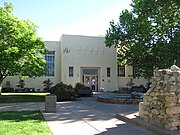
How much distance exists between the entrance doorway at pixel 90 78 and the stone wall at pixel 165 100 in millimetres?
27199

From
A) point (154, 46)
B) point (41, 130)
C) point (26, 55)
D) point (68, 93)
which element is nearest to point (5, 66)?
point (26, 55)

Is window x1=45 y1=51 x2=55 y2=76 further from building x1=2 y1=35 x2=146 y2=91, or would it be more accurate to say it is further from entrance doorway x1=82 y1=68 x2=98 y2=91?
entrance doorway x1=82 y1=68 x2=98 y2=91

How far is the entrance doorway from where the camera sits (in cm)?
3519

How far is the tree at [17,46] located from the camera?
62.5ft

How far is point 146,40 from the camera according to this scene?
2756 cm

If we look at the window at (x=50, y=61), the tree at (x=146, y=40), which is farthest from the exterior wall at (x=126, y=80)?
the window at (x=50, y=61)

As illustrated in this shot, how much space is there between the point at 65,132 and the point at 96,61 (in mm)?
28177

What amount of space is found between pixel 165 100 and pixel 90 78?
28218 millimetres

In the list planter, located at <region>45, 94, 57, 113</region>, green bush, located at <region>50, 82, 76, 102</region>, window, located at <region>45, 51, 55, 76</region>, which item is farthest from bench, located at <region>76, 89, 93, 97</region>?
window, located at <region>45, 51, 55, 76</region>

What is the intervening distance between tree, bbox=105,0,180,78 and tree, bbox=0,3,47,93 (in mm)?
10132

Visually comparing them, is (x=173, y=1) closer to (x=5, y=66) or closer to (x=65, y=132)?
(x=65, y=132)

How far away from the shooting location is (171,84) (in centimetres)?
706

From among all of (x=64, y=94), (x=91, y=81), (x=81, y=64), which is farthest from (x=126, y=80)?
(x=64, y=94)

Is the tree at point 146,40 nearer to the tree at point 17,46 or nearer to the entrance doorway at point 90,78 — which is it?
the entrance doorway at point 90,78
